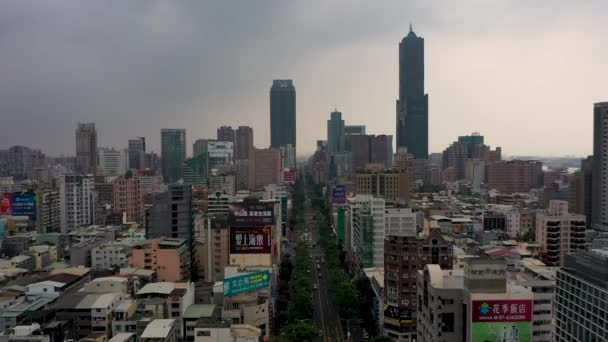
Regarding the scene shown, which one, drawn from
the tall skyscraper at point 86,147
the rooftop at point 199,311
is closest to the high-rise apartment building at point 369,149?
the tall skyscraper at point 86,147

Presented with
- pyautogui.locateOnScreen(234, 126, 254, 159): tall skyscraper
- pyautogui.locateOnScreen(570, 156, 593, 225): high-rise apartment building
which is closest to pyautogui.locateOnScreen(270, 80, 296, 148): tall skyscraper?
pyautogui.locateOnScreen(234, 126, 254, 159): tall skyscraper

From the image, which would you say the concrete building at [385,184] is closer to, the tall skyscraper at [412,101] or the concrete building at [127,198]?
the concrete building at [127,198]

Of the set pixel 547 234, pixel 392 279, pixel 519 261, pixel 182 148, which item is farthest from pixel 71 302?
pixel 182 148

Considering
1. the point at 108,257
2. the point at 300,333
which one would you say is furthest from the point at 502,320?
the point at 108,257

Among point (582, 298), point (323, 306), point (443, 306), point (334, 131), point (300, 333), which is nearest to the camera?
point (443, 306)

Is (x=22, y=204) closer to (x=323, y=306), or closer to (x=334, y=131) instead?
(x=323, y=306)
